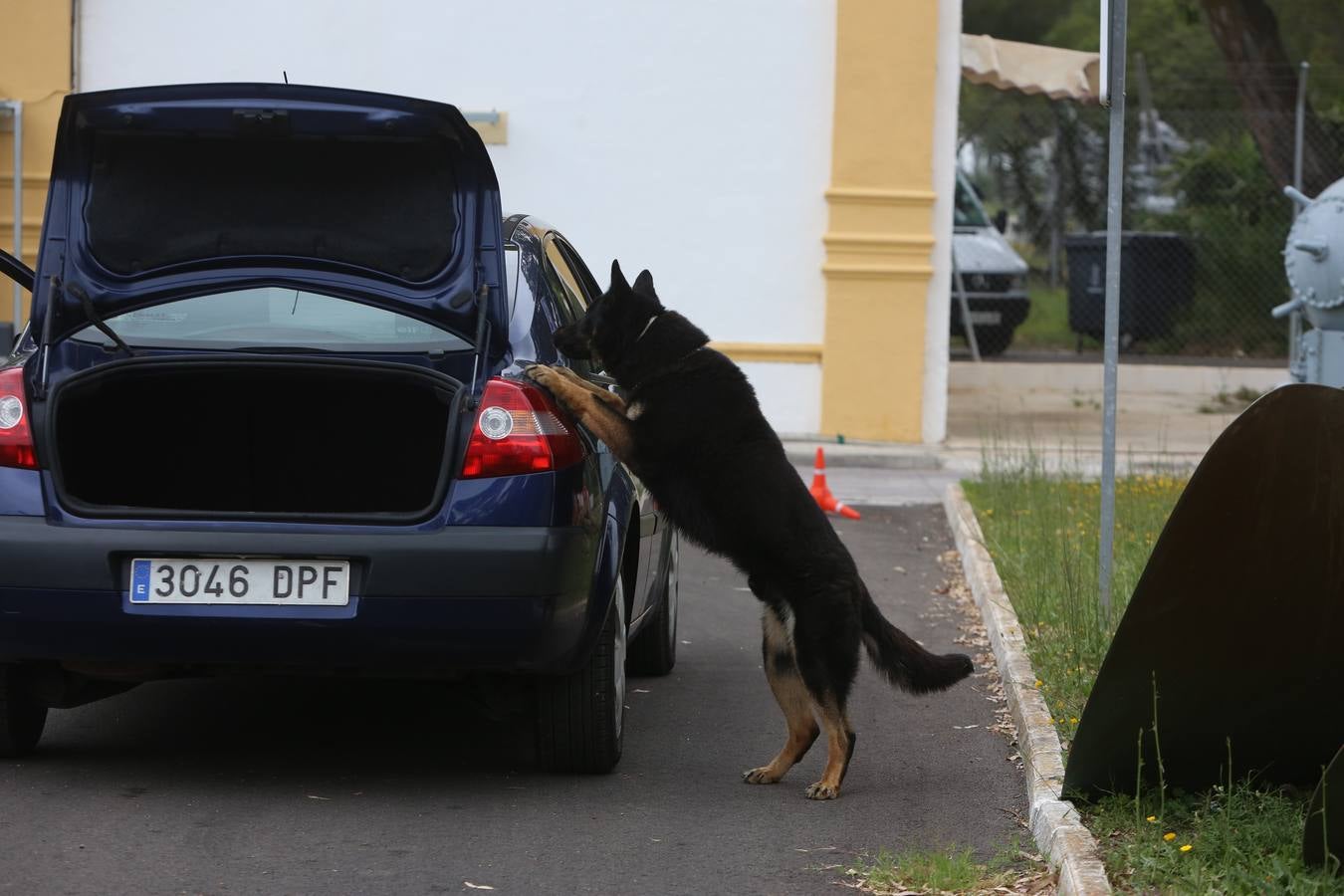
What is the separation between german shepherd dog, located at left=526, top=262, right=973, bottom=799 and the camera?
5410 mm

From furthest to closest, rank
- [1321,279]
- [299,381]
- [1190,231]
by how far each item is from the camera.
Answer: [1190,231], [1321,279], [299,381]

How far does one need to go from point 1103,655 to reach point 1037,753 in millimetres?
1186

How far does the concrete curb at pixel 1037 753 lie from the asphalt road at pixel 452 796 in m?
0.14

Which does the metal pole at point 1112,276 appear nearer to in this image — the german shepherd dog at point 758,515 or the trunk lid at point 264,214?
the german shepherd dog at point 758,515

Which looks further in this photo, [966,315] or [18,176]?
[966,315]

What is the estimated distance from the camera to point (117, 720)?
6.32m

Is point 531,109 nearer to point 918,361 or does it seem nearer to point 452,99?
point 452,99

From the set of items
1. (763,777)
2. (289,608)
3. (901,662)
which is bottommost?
(763,777)

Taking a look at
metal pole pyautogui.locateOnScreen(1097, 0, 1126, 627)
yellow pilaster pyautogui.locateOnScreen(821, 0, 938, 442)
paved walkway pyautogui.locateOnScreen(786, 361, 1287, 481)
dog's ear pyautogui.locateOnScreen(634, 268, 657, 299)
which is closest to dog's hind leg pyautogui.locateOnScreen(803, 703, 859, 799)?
dog's ear pyautogui.locateOnScreen(634, 268, 657, 299)

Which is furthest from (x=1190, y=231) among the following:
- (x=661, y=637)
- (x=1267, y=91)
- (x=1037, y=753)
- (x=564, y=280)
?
(x=1037, y=753)

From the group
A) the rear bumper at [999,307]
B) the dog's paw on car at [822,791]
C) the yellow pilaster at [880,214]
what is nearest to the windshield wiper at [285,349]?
the dog's paw on car at [822,791]

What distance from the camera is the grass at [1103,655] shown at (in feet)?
14.6

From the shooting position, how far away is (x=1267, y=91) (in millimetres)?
19281

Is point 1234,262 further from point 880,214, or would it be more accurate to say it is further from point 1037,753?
point 1037,753
